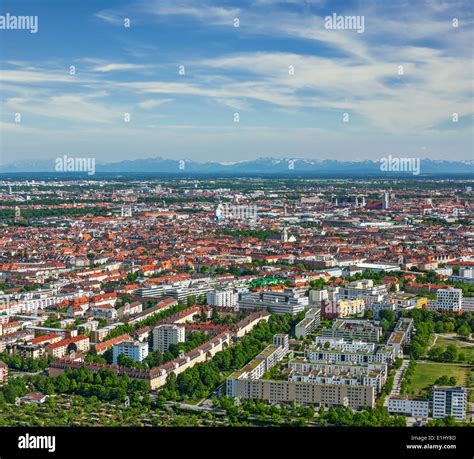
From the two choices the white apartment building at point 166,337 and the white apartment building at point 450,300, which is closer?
the white apartment building at point 166,337

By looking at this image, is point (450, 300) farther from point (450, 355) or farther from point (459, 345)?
point (450, 355)

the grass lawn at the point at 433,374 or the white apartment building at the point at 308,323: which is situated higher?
the white apartment building at the point at 308,323

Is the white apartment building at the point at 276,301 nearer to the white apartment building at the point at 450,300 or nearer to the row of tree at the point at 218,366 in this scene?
the row of tree at the point at 218,366

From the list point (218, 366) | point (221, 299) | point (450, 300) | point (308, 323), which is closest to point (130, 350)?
point (218, 366)

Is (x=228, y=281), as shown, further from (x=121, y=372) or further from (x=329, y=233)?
(x=329, y=233)

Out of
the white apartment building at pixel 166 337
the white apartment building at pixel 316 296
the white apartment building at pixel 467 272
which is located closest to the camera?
the white apartment building at pixel 166 337

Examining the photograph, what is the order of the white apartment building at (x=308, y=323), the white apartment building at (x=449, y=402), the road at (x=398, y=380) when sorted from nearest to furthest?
the white apartment building at (x=449, y=402), the road at (x=398, y=380), the white apartment building at (x=308, y=323)

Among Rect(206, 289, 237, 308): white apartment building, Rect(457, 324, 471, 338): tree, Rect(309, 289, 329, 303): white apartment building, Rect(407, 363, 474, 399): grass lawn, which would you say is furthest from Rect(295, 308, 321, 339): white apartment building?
Rect(457, 324, 471, 338): tree

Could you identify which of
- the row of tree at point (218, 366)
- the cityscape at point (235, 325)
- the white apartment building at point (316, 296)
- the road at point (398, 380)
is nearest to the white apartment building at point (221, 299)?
the cityscape at point (235, 325)
